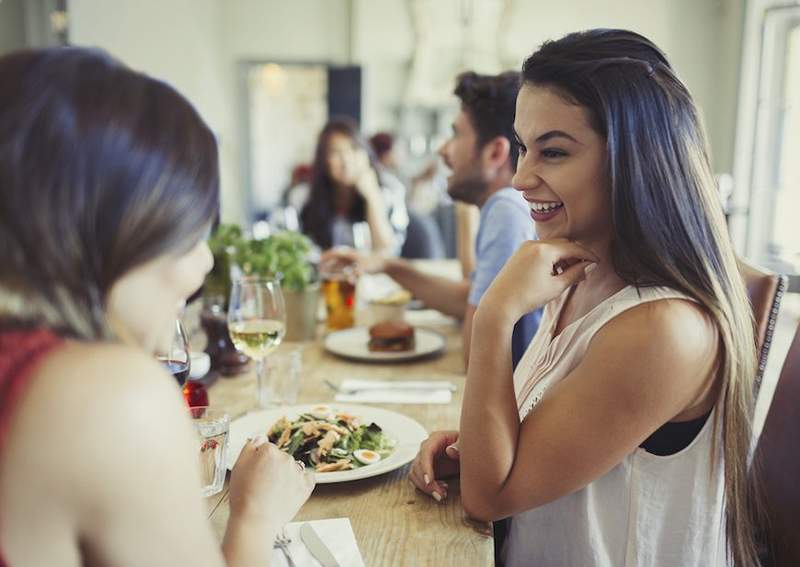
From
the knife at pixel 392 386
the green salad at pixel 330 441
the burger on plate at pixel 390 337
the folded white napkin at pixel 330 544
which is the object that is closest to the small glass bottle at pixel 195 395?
the green salad at pixel 330 441

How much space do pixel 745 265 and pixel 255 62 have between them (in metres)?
6.51

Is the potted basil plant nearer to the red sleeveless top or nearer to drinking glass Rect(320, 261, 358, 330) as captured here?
drinking glass Rect(320, 261, 358, 330)

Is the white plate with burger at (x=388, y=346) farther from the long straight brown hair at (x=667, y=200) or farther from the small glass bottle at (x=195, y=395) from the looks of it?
the long straight brown hair at (x=667, y=200)

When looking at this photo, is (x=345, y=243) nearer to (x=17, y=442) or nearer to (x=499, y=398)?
(x=499, y=398)

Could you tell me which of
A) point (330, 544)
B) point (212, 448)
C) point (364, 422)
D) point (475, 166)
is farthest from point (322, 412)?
point (475, 166)

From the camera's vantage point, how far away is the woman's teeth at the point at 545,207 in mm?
1176

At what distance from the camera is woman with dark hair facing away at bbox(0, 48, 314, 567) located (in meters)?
0.53

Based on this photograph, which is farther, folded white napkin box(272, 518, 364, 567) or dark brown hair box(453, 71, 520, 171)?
dark brown hair box(453, 71, 520, 171)

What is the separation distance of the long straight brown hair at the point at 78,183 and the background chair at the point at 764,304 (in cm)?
108

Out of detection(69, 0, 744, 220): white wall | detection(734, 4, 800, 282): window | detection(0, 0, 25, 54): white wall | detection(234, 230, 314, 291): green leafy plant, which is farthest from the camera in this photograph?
detection(69, 0, 744, 220): white wall

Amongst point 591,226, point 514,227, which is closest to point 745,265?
point 591,226

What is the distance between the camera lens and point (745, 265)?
4.82 feet

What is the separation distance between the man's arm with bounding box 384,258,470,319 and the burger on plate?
0.42m

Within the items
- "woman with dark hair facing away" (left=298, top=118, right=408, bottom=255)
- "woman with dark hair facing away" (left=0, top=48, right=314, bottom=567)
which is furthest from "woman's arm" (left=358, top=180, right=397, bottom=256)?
"woman with dark hair facing away" (left=0, top=48, right=314, bottom=567)
